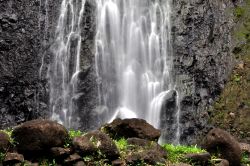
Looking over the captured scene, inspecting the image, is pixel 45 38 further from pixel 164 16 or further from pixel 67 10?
pixel 164 16

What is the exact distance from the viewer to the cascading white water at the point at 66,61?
73.6 feet

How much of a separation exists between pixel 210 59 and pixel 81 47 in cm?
875

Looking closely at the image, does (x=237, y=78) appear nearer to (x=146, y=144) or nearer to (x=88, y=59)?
(x=88, y=59)

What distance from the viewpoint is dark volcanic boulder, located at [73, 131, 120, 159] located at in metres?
11.3

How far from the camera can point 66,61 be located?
23266 millimetres

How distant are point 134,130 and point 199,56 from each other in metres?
13.8

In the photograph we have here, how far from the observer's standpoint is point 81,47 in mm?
23641

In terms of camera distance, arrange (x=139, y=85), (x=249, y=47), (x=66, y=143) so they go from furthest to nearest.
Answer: (x=249, y=47) → (x=139, y=85) → (x=66, y=143)

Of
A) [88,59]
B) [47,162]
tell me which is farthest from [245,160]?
[88,59]

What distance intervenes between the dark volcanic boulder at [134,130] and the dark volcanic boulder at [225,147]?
77.3 inches

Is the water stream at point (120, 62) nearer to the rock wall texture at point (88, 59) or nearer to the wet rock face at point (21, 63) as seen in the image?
the rock wall texture at point (88, 59)

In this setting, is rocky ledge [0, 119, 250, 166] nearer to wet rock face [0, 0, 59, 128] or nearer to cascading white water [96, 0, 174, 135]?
cascading white water [96, 0, 174, 135]

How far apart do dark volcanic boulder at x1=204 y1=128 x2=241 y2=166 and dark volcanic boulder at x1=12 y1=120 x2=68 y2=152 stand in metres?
5.59

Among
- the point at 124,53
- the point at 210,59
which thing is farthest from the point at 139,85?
the point at 210,59
